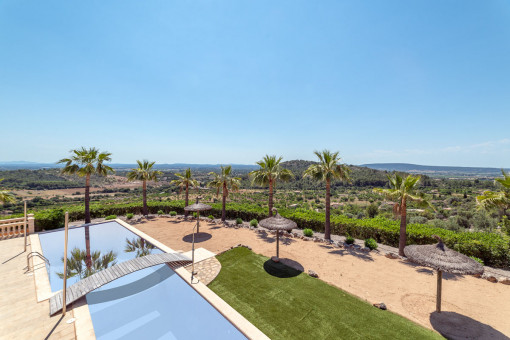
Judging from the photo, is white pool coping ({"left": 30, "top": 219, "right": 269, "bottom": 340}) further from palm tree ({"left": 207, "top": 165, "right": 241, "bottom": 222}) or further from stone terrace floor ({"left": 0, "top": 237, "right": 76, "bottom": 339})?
palm tree ({"left": 207, "top": 165, "right": 241, "bottom": 222})

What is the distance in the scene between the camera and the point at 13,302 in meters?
6.97

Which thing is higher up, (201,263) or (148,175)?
(148,175)

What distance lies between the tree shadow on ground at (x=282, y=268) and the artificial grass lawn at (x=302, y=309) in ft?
0.16

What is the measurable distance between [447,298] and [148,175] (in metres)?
23.3

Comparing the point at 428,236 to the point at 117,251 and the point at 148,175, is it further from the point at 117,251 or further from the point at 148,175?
the point at 148,175

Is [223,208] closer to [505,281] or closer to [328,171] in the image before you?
[328,171]

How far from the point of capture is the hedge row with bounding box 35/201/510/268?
35.4ft

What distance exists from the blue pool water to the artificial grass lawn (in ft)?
3.26

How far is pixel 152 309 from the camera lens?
7.44m

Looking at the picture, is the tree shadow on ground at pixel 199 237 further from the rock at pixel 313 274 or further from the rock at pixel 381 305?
the rock at pixel 381 305

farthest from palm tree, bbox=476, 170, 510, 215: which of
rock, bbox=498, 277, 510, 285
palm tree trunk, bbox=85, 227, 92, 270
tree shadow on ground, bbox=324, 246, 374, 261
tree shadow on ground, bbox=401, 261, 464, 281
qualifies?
palm tree trunk, bbox=85, 227, 92, 270

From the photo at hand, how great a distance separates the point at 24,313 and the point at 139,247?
6.15 m

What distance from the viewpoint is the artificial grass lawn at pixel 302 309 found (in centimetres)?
626

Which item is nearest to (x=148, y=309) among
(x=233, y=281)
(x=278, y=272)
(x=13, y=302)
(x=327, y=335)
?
(x=233, y=281)
